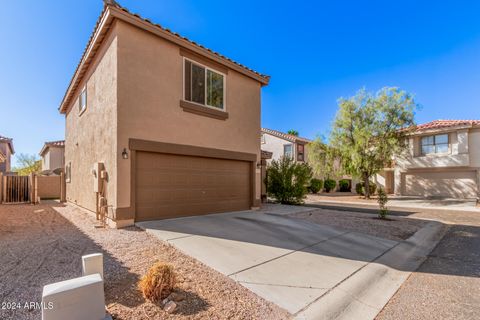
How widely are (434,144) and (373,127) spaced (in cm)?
707

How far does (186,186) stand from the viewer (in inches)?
329

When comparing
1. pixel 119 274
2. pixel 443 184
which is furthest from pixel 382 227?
pixel 443 184

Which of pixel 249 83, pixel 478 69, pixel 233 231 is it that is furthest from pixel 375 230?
pixel 478 69

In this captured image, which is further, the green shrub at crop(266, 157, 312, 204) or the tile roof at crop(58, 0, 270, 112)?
the green shrub at crop(266, 157, 312, 204)

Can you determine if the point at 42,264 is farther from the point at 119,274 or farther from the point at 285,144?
the point at 285,144

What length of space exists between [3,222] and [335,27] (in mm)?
17172

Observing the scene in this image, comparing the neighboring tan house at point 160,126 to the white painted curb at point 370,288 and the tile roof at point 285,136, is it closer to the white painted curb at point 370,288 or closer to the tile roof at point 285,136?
the white painted curb at point 370,288

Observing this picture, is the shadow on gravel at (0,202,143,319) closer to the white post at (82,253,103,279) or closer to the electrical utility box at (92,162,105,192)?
the white post at (82,253,103,279)

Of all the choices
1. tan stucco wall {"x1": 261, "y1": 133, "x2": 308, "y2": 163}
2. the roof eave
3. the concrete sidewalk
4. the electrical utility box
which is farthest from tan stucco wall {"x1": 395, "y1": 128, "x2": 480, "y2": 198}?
the roof eave

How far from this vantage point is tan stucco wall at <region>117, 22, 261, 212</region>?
7016 mm

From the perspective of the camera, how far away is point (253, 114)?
11031 mm

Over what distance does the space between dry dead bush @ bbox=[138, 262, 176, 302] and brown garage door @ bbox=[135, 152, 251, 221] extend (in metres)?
4.44

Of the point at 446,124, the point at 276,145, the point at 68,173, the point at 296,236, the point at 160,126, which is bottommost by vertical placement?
Result: the point at 296,236

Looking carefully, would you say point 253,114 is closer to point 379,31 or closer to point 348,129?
point 379,31
